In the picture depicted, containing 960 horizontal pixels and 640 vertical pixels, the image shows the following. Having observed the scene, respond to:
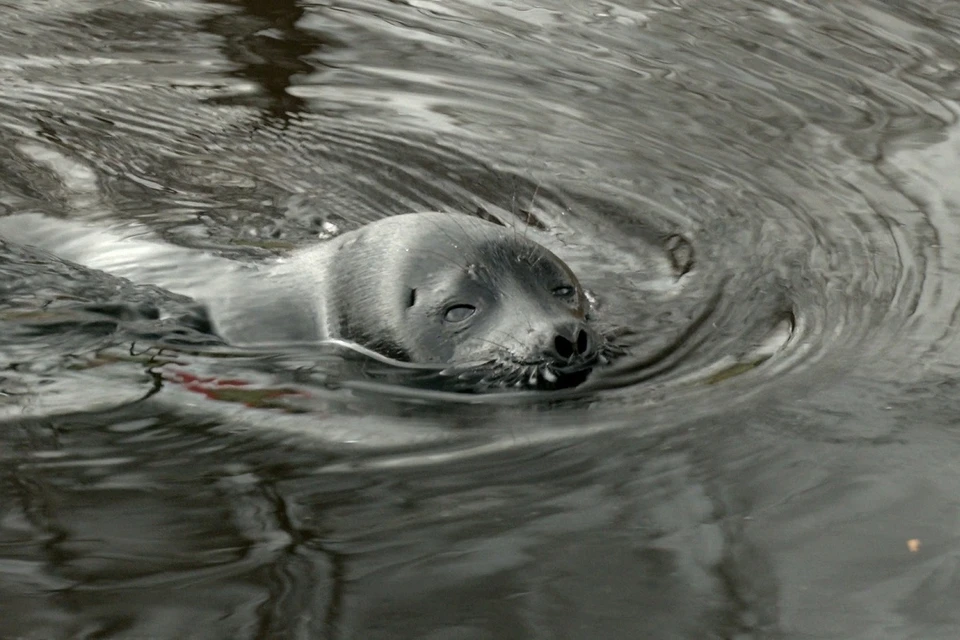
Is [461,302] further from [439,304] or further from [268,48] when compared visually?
[268,48]

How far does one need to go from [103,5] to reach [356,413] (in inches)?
187

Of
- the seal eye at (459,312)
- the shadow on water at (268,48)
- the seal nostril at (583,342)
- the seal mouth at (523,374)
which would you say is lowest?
the shadow on water at (268,48)

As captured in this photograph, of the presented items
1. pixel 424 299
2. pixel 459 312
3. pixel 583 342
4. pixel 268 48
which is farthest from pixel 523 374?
pixel 268 48

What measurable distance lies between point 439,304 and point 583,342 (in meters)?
0.48

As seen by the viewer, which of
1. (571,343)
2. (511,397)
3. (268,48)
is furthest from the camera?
(268,48)

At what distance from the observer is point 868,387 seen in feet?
13.6

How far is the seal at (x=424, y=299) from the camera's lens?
4.25m

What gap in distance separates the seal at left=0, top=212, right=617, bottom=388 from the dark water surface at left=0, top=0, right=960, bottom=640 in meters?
0.13

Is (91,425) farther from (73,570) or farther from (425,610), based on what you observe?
(425,610)

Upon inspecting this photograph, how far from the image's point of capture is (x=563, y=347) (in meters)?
4.23

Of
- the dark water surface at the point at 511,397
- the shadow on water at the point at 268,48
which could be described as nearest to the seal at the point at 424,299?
the dark water surface at the point at 511,397

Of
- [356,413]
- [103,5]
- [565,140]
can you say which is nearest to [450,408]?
[356,413]

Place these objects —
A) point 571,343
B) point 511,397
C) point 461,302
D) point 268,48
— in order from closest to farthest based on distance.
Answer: point 511,397
point 571,343
point 461,302
point 268,48

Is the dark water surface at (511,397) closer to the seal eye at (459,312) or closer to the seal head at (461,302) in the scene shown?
the seal head at (461,302)
